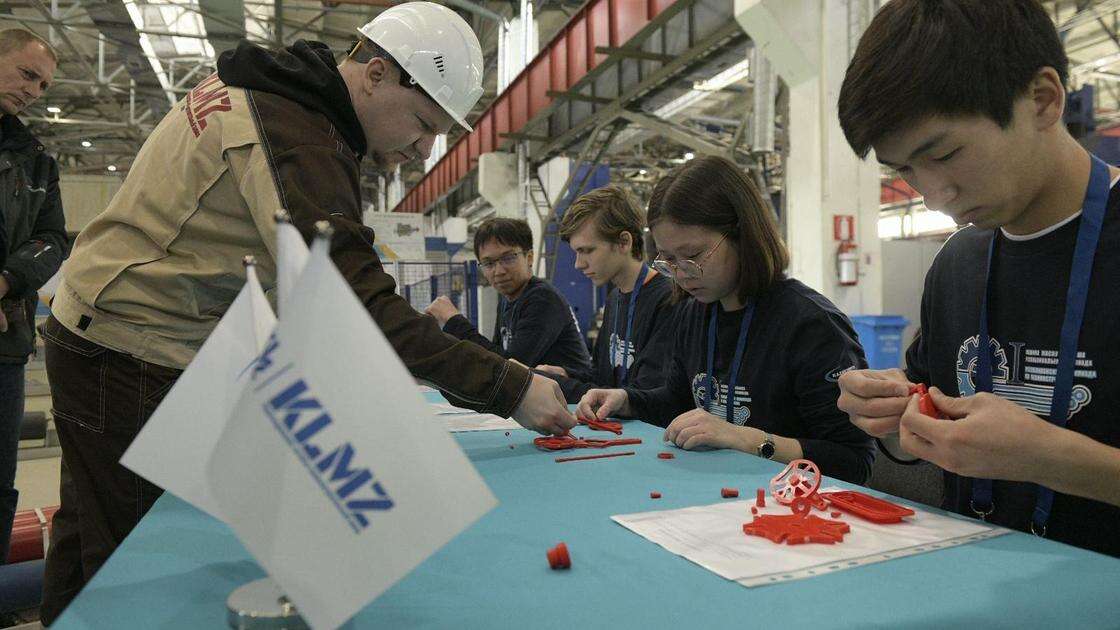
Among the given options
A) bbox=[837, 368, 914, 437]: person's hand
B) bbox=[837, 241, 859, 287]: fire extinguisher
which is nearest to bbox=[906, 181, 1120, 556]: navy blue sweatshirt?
bbox=[837, 368, 914, 437]: person's hand

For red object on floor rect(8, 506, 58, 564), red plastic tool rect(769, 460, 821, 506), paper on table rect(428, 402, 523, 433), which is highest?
red plastic tool rect(769, 460, 821, 506)

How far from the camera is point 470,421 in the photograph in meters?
2.18

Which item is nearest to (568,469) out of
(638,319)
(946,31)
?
(946,31)

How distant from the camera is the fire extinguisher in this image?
457cm

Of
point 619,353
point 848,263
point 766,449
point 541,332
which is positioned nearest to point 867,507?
point 766,449

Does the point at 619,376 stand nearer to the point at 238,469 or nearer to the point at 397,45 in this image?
the point at 397,45

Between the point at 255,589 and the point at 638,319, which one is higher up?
the point at 638,319

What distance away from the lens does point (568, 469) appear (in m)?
1.47

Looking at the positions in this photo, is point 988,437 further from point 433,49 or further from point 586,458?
point 433,49

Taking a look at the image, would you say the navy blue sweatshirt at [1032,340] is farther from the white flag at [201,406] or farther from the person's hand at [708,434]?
the white flag at [201,406]

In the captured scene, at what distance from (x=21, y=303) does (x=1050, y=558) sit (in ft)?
10.3

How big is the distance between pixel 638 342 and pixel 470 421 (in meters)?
1.00

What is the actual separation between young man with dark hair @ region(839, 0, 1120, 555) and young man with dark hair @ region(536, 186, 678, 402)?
65.5 inches

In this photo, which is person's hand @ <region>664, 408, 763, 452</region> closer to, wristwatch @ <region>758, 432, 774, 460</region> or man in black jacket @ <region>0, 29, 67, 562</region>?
wristwatch @ <region>758, 432, 774, 460</region>
